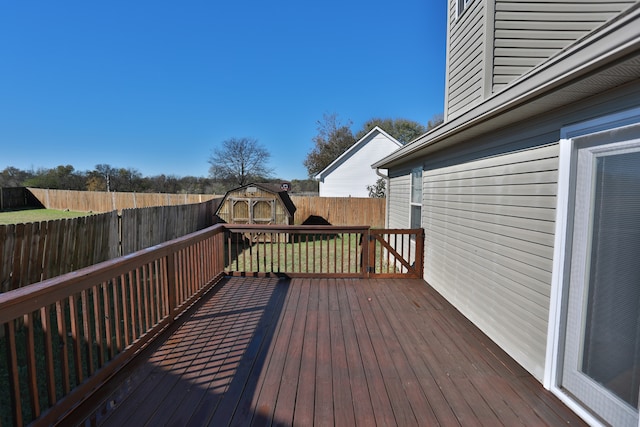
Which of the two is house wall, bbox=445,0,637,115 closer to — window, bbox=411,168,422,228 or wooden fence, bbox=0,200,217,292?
window, bbox=411,168,422,228

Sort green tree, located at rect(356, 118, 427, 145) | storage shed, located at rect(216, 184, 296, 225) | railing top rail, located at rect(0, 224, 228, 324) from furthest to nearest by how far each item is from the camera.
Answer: green tree, located at rect(356, 118, 427, 145), storage shed, located at rect(216, 184, 296, 225), railing top rail, located at rect(0, 224, 228, 324)

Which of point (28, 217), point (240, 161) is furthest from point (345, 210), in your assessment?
point (240, 161)

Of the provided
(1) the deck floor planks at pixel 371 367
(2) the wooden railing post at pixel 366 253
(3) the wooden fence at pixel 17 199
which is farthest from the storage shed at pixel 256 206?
(3) the wooden fence at pixel 17 199

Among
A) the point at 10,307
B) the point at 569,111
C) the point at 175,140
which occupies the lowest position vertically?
the point at 10,307

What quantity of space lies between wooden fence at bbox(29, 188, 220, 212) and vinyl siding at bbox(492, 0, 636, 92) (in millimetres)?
17066

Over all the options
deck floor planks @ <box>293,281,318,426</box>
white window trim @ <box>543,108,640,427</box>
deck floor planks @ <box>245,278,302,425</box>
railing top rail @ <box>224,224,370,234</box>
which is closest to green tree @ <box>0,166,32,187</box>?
railing top rail @ <box>224,224,370,234</box>

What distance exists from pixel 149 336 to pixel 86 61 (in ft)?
38.6

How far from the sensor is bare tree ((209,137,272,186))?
28656 mm

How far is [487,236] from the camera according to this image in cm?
302

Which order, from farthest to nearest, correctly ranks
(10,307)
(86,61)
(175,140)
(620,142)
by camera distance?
(175,140), (86,61), (620,142), (10,307)

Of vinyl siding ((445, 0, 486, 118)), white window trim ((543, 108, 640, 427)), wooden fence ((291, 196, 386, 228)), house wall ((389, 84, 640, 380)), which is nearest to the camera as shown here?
white window trim ((543, 108, 640, 427))

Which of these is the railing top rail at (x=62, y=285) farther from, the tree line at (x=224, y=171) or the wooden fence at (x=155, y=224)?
the tree line at (x=224, y=171)

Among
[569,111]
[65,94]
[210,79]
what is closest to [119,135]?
[65,94]

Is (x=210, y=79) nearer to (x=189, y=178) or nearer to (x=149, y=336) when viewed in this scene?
(x=149, y=336)
